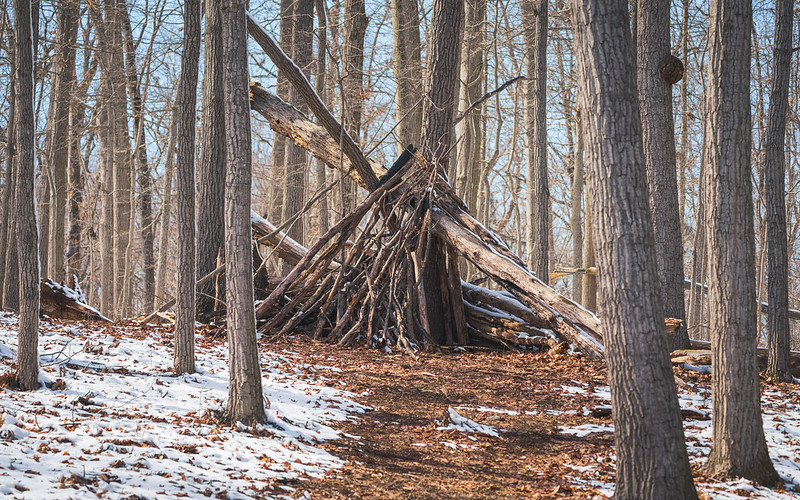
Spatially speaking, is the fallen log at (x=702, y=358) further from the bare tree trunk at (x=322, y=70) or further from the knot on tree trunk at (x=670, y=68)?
the bare tree trunk at (x=322, y=70)

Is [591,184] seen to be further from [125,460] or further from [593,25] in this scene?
[125,460]

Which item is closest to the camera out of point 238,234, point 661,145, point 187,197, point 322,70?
point 238,234

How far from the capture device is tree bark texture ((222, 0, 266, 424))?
447 cm

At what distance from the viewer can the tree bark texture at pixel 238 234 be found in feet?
14.7

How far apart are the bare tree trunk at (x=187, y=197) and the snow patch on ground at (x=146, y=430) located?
0.32 m

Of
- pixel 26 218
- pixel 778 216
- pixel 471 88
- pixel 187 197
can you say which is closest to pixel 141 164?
pixel 471 88

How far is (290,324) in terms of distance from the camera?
8586mm

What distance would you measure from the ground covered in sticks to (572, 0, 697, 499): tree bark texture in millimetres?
472

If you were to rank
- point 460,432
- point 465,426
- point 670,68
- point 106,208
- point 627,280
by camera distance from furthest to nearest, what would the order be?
1. point 106,208
2. point 670,68
3. point 465,426
4. point 460,432
5. point 627,280

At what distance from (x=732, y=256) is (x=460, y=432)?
90.3 inches

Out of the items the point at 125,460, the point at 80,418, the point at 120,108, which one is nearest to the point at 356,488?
the point at 125,460

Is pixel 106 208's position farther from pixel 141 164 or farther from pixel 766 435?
pixel 766 435

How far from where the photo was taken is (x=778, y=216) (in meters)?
6.85

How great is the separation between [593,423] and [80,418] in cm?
387
